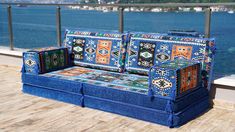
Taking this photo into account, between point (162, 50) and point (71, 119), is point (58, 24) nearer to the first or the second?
point (162, 50)

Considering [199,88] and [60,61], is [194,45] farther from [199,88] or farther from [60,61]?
[60,61]

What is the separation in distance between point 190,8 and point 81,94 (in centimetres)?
161

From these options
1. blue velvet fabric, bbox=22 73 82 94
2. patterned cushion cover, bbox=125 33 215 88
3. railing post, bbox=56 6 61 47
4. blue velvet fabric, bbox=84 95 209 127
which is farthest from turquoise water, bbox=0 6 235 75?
blue velvet fabric, bbox=22 73 82 94

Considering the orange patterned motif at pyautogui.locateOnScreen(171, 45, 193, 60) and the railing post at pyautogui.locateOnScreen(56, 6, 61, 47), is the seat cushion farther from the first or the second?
the railing post at pyautogui.locateOnScreen(56, 6, 61, 47)

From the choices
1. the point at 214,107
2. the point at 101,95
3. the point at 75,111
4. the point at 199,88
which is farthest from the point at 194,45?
the point at 75,111

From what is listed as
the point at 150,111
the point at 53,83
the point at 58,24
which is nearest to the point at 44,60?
the point at 53,83

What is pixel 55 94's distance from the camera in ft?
14.7

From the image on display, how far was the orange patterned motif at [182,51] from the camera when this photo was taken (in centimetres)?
404

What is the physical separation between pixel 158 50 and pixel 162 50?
49mm

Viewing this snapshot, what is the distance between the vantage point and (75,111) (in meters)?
4.12

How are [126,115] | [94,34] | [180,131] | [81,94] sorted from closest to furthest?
[180,131] < [126,115] < [81,94] < [94,34]

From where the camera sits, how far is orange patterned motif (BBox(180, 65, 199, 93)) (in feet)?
11.8

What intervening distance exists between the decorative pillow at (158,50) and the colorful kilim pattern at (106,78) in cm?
16

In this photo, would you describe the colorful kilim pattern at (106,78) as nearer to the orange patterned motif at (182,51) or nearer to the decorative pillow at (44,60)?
the decorative pillow at (44,60)
